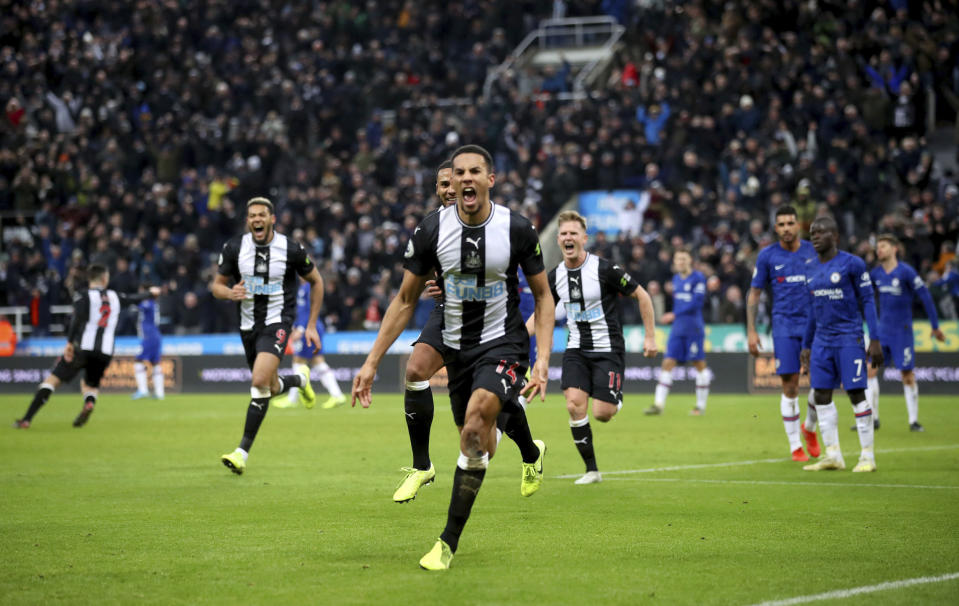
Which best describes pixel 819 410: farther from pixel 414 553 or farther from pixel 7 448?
pixel 7 448

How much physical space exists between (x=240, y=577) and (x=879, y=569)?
358cm

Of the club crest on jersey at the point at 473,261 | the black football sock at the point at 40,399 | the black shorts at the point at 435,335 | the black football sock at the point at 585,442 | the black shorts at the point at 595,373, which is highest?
the club crest on jersey at the point at 473,261

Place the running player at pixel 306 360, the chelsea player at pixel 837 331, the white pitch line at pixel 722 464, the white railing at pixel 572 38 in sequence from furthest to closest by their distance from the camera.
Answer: the white railing at pixel 572 38, the running player at pixel 306 360, the white pitch line at pixel 722 464, the chelsea player at pixel 837 331

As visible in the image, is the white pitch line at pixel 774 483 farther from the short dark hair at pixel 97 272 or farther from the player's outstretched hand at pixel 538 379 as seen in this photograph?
the short dark hair at pixel 97 272

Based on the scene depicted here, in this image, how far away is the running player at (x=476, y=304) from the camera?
743 cm

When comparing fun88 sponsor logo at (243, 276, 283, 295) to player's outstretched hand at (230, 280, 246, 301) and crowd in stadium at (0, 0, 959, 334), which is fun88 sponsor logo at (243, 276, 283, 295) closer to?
player's outstretched hand at (230, 280, 246, 301)

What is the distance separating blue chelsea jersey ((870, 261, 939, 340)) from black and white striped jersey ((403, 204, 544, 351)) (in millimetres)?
11472

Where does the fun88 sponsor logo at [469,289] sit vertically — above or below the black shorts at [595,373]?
above

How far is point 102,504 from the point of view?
10531 mm

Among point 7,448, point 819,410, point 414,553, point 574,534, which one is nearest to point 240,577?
point 414,553

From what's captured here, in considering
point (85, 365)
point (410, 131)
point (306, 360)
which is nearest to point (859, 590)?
point (85, 365)

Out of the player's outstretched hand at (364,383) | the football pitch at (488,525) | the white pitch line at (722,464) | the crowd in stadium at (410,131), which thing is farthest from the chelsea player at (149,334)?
the player's outstretched hand at (364,383)

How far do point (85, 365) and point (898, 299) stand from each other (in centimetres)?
1222

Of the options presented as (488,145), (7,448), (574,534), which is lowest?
(7,448)
